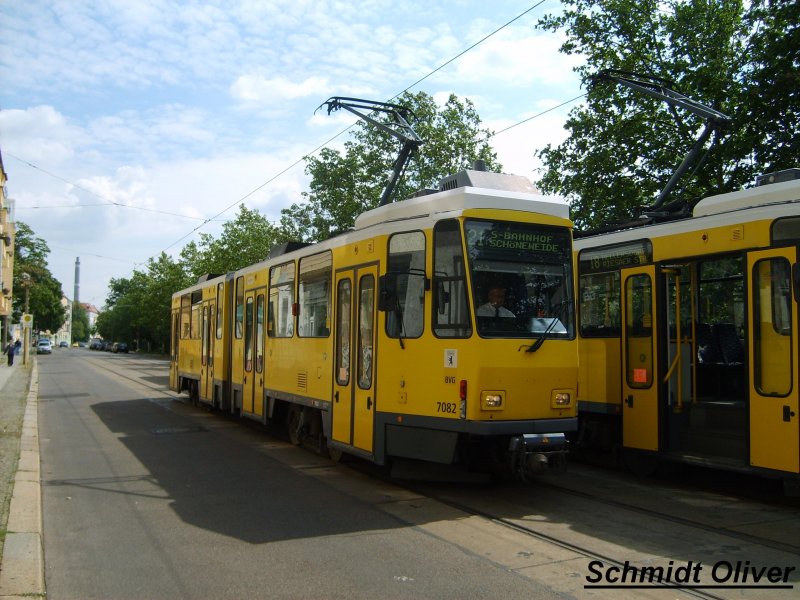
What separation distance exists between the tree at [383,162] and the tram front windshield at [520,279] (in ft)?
62.7

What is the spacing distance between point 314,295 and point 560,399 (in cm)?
429

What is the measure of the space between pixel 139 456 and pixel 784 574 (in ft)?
29.2

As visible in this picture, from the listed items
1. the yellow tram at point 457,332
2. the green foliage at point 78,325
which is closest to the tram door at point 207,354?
the yellow tram at point 457,332

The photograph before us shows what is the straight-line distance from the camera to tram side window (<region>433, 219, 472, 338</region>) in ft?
24.9

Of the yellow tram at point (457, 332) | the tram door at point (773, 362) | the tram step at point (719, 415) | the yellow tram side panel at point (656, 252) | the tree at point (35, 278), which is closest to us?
the tram door at point (773, 362)

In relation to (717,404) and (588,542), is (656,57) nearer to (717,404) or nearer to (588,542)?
(717,404)

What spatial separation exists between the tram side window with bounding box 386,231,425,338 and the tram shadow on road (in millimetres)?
2012

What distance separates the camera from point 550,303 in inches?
315

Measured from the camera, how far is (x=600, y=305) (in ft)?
33.3

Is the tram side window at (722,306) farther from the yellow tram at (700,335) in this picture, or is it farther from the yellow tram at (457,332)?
the yellow tram at (457,332)

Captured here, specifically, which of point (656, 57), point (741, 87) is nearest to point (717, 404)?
point (741, 87)

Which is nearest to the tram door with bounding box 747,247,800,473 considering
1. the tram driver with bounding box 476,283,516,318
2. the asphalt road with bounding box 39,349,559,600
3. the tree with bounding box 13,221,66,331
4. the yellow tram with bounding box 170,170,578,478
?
the yellow tram with bounding box 170,170,578,478

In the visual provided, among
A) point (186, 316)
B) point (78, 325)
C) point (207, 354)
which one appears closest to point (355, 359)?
point (207, 354)

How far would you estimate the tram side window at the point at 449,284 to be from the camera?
759cm
